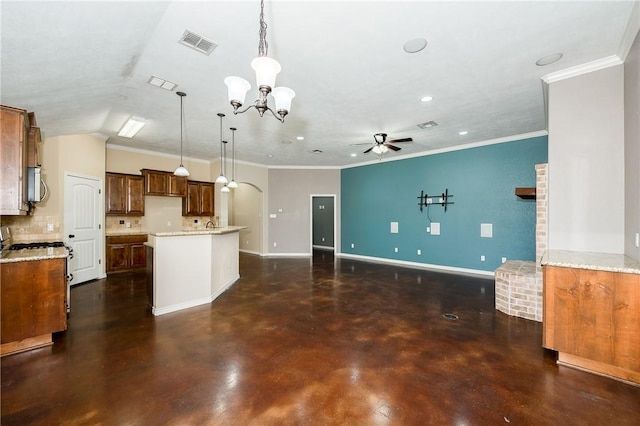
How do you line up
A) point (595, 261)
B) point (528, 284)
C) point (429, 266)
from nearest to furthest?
point (595, 261), point (528, 284), point (429, 266)

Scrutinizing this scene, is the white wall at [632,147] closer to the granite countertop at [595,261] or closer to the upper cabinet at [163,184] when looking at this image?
the granite countertop at [595,261]

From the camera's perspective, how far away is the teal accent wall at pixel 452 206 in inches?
228

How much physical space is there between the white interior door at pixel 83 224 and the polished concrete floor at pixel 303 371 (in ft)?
6.14

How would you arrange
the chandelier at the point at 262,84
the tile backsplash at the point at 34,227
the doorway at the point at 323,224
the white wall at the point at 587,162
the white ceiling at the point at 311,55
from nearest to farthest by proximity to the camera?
the chandelier at the point at 262,84, the white ceiling at the point at 311,55, the white wall at the point at 587,162, the tile backsplash at the point at 34,227, the doorway at the point at 323,224

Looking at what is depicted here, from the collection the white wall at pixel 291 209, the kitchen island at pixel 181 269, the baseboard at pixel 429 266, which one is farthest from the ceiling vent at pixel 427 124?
the white wall at pixel 291 209

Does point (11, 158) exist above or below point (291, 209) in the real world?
above

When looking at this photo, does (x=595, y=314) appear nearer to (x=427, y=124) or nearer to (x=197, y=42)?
(x=427, y=124)

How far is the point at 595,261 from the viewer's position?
2588 millimetres

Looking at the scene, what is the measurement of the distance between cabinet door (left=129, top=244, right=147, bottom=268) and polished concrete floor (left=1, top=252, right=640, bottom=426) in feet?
8.46

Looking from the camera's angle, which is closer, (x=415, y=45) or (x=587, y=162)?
(x=415, y=45)

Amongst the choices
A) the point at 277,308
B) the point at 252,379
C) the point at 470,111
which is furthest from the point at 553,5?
the point at 277,308

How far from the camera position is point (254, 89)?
367 centimetres

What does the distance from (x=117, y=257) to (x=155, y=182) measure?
77.7 inches

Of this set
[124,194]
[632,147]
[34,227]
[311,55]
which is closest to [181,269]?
[34,227]
